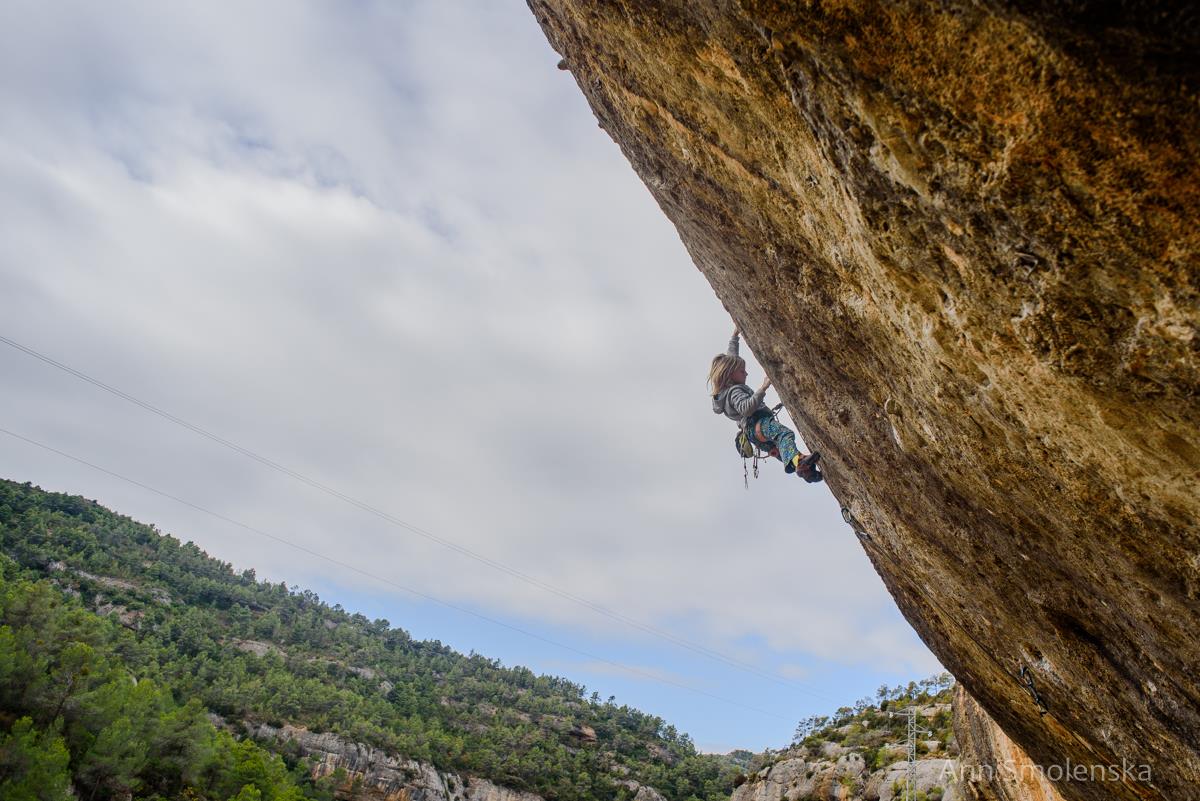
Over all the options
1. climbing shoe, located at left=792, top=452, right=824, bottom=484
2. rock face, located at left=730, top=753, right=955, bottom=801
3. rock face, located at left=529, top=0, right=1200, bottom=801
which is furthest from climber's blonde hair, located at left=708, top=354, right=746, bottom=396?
rock face, located at left=730, top=753, right=955, bottom=801

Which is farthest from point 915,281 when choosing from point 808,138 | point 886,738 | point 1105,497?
point 886,738

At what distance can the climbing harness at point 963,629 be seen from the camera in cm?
583

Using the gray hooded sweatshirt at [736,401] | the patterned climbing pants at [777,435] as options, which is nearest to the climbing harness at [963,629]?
the patterned climbing pants at [777,435]

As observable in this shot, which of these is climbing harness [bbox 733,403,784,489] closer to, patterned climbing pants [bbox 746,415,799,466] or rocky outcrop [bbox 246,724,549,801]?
patterned climbing pants [bbox 746,415,799,466]

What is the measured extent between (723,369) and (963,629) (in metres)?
4.09

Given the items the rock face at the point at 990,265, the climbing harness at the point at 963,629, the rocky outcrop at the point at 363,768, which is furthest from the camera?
the rocky outcrop at the point at 363,768

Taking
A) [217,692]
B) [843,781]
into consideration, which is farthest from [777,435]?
[217,692]

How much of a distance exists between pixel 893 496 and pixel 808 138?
347 cm

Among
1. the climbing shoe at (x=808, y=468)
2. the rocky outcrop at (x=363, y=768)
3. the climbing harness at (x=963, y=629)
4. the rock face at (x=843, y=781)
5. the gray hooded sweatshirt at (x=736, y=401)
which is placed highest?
the gray hooded sweatshirt at (x=736, y=401)

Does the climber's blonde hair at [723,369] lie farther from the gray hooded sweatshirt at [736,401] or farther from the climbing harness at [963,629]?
the climbing harness at [963,629]

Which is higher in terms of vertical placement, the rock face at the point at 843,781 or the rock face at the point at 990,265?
the rock face at the point at 990,265

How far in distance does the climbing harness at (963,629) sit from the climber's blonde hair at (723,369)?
2.41m

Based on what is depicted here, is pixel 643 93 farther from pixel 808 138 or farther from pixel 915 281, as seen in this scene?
pixel 915 281

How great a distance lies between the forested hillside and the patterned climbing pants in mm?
26746
